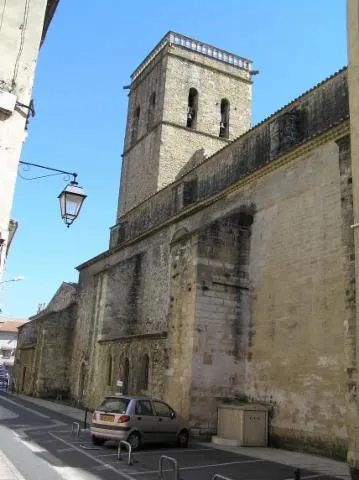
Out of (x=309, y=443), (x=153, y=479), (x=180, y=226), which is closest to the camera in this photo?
(x=153, y=479)

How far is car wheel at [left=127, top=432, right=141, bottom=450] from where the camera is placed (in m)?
11.2

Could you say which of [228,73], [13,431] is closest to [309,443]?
[13,431]

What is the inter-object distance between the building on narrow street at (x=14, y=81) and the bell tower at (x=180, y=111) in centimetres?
1951

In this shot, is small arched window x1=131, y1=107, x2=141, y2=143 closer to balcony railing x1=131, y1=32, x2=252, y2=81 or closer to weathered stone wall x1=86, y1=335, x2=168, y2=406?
balcony railing x1=131, y1=32, x2=252, y2=81

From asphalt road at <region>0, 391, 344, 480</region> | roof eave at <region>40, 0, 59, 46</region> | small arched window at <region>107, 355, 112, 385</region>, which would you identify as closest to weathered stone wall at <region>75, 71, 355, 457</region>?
asphalt road at <region>0, 391, 344, 480</region>

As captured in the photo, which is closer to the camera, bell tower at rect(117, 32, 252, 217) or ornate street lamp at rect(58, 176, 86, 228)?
ornate street lamp at rect(58, 176, 86, 228)

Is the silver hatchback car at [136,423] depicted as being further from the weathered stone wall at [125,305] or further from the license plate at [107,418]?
the weathered stone wall at [125,305]

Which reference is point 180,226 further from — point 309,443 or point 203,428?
point 309,443

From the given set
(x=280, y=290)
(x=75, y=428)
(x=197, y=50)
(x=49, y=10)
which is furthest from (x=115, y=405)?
(x=197, y=50)

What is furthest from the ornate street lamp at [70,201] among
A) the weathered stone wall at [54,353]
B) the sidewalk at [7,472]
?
the weathered stone wall at [54,353]

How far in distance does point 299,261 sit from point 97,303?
13026 millimetres

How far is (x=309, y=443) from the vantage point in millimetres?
11523

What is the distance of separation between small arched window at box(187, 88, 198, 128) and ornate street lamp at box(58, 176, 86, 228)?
23210mm

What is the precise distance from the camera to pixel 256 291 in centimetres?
1480
